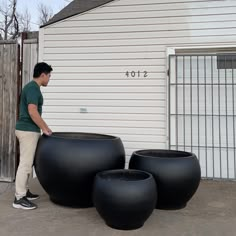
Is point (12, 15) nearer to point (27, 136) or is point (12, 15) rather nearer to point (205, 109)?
point (205, 109)

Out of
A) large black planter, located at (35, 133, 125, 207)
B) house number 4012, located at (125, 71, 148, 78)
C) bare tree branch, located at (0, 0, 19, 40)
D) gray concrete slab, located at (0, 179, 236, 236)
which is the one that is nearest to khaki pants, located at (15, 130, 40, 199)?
large black planter, located at (35, 133, 125, 207)

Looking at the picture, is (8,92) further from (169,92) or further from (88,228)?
(88,228)

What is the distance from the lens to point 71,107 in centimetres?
548

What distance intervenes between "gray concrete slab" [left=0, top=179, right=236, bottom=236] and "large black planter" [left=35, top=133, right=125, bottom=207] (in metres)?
0.22

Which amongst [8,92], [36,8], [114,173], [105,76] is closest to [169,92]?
[105,76]

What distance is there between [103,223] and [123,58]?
2.87m

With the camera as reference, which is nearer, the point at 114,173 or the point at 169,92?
the point at 114,173

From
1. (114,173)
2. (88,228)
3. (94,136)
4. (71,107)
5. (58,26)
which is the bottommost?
(88,228)

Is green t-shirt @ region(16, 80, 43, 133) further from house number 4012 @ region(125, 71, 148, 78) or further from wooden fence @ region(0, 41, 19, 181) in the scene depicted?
house number 4012 @ region(125, 71, 148, 78)

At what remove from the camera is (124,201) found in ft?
9.94

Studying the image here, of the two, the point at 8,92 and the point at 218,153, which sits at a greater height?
the point at 8,92

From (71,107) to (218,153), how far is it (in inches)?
98.0

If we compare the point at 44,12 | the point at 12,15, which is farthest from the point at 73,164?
the point at 44,12

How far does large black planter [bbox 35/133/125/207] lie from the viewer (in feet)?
11.6
